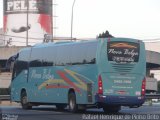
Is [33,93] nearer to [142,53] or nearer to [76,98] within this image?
[76,98]

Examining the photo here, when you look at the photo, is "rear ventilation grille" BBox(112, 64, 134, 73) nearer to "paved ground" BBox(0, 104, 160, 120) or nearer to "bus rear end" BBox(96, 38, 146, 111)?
"bus rear end" BBox(96, 38, 146, 111)

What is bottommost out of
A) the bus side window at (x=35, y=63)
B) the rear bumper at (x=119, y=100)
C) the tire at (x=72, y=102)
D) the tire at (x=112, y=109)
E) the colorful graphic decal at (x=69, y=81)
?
the tire at (x=112, y=109)

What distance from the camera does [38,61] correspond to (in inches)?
1252

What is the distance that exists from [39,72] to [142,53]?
21.5ft

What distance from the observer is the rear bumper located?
26234 millimetres

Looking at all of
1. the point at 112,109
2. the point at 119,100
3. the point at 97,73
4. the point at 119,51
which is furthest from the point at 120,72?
the point at 112,109

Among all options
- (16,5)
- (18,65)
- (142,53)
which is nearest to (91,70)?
(142,53)

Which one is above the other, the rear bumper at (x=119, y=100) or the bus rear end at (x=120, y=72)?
the bus rear end at (x=120, y=72)

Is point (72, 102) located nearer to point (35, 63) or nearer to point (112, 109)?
point (112, 109)

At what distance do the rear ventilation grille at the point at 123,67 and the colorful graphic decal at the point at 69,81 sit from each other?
1216 millimetres

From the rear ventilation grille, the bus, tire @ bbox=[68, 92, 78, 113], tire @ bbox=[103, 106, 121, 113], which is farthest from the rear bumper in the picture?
tire @ bbox=[68, 92, 78, 113]

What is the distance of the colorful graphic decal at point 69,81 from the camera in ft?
90.1

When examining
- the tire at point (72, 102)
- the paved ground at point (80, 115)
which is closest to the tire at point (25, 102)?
the paved ground at point (80, 115)

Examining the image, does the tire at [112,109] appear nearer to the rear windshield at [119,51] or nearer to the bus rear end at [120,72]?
the bus rear end at [120,72]
